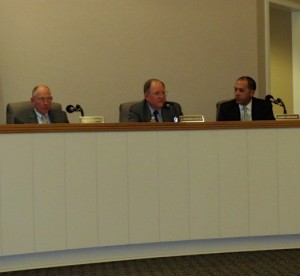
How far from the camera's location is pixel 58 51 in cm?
655

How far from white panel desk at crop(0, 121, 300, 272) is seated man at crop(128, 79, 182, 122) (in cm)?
107

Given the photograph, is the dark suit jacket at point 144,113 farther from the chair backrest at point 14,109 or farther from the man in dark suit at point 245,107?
the chair backrest at point 14,109

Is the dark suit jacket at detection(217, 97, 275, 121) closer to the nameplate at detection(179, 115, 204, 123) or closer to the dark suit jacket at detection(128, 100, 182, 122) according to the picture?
the dark suit jacket at detection(128, 100, 182, 122)

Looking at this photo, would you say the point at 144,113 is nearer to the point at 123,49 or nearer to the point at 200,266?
the point at 123,49

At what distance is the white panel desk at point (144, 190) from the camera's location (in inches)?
166

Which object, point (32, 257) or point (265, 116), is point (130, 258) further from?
point (265, 116)

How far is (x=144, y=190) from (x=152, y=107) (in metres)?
1.38

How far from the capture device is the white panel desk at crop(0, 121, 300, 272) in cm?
423

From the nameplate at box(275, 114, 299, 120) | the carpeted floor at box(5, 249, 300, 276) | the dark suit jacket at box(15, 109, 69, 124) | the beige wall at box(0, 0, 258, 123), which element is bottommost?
the carpeted floor at box(5, 249, 300, 276)

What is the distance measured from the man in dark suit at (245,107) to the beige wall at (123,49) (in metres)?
1.43

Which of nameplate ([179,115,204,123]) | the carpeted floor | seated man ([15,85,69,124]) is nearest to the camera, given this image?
the carpeted floor

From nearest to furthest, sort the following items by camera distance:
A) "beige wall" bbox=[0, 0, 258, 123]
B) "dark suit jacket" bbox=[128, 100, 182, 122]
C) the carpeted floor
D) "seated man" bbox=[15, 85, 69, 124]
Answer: the carpeted floor
"seated man" bbox=[15, 85, 69, 124]
"dark suit jacket" bbox=[128, 100, 182, 122]
"beige wall" bbox=[0, 0, 258, 123]

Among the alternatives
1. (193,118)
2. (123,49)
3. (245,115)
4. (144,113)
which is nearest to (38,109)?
(144,113)

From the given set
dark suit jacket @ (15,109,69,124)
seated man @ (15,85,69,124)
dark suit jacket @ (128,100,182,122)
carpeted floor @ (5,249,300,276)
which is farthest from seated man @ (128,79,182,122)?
carpeted floor @ (5,249,300,276)
